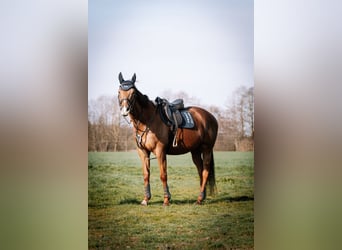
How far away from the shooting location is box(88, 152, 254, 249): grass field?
4.24 meters

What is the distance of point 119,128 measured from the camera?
4277 mm

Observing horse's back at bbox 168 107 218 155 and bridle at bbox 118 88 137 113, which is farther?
horse's back at bbox 168 107 218 155

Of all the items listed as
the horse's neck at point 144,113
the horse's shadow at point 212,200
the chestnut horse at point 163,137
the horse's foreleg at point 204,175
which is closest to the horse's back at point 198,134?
the chestnut horse at point 163,137

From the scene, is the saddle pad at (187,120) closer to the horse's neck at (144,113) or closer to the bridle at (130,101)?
the horse's neck at (144,113)

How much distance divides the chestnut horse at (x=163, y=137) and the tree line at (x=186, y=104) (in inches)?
2.6

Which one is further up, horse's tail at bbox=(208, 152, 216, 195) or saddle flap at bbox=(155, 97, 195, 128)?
saddle flap at bbox=(155, 97, 195, 128)

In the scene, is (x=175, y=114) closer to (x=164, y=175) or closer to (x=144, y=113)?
(x=144, y=113)

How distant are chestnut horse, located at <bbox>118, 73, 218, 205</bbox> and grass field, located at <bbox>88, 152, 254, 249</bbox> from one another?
0.05 m

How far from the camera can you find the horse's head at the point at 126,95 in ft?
13.8

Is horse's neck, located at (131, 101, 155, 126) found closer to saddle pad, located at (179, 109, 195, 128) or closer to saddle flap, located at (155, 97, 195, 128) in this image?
saddle flap, located at (155, 97, 195, 128)

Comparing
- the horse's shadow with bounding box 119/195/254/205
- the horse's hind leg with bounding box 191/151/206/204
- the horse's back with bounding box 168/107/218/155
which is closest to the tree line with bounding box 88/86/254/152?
the horse's back with bounding box 168/107/218/155
